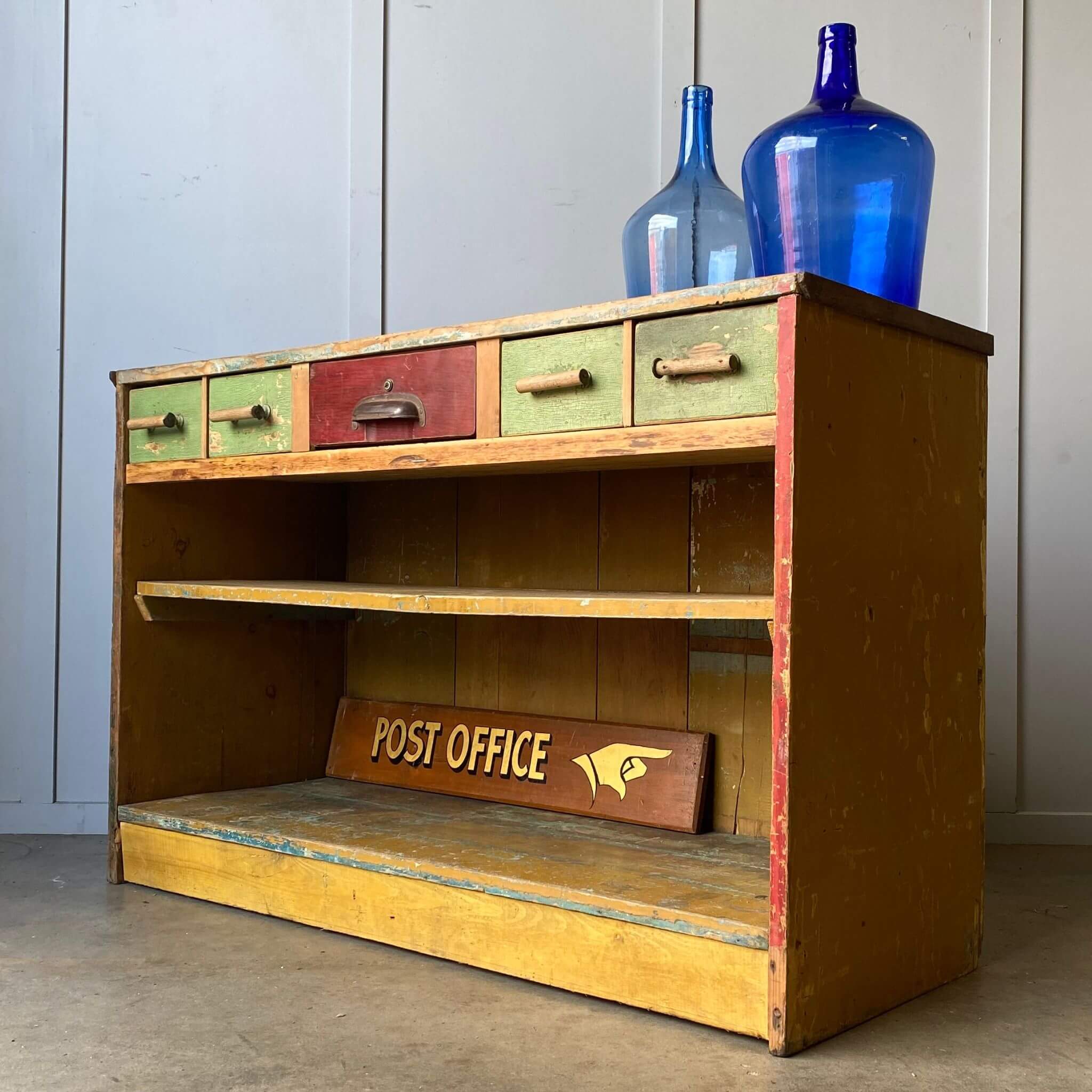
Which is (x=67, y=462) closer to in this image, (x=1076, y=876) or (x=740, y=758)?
(x=740, y=758)

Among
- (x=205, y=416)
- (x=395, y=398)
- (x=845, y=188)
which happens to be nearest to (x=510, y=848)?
(x=395, y=398)

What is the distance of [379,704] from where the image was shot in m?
2.72

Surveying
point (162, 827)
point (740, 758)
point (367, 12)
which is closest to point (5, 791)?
point (162, 827)

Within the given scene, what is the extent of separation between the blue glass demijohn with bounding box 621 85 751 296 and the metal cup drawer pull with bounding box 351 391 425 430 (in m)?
0.41

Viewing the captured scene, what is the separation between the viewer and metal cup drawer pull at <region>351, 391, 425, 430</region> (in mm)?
1972

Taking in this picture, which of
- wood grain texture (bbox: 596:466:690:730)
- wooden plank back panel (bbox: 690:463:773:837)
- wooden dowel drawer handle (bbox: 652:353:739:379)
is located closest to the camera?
wooden dowel drawer handle (bbox: 652:353:739:379)

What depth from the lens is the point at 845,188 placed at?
1.79m

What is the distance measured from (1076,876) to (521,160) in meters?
1.97

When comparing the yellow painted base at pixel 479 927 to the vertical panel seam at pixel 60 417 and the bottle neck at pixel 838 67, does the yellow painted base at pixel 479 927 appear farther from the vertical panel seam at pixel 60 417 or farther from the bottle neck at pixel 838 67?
the bottle neck at pixel 838 67

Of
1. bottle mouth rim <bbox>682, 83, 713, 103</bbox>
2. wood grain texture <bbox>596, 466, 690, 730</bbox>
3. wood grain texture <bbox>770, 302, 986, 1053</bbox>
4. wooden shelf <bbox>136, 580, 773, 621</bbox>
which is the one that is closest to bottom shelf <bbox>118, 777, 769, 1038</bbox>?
wood grain texture <bbox>770, 302, 986, 1053</bbox>

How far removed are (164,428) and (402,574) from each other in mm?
610

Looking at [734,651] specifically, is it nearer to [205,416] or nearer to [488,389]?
[488,389]

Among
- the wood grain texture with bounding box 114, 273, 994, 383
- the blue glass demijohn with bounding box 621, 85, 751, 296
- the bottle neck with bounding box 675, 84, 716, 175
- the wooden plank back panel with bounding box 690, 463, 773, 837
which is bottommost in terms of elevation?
the wooden plank back panel with bounding box 690, 463, 773, 837

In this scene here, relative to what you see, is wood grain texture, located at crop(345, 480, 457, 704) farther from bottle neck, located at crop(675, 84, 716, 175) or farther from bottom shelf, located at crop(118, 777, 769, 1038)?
bottle neck, located at crop(675, 84, 716, 175)
